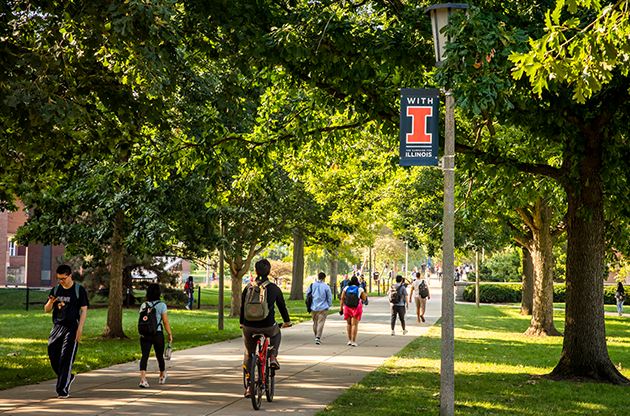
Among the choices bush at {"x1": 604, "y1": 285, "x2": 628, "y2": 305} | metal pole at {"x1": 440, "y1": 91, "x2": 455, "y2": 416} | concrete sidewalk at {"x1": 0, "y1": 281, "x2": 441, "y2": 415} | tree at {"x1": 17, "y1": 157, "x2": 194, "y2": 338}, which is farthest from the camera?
bush at {"x1": 604, "y1": 285, "x2": 628, "y2": 305}

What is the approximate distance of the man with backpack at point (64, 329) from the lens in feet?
27.2

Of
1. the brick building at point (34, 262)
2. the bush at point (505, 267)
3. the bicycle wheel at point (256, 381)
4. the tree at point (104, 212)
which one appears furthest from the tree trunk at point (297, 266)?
the bicycle wheel at point (256, 381)

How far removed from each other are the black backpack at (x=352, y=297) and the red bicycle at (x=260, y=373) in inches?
274

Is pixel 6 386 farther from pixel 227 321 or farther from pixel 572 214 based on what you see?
pixel 227 321

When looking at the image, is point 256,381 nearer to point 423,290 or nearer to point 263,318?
point 263,318

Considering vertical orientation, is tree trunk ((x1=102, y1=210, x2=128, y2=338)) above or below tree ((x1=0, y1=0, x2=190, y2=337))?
below

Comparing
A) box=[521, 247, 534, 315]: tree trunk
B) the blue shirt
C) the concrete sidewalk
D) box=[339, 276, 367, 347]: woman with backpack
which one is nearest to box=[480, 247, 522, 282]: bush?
box=[521, 247, 534, 315]: tree trunk

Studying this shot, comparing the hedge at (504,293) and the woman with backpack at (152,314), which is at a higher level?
the woman with backpack at (152,314)

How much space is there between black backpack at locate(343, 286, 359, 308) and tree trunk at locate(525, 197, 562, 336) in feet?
21.5

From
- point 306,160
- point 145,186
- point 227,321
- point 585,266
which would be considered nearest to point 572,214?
point 585,266

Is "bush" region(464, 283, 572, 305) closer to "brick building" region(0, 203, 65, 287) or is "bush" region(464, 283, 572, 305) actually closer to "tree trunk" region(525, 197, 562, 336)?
"tree trunk" region(525, 197, 562, 336)

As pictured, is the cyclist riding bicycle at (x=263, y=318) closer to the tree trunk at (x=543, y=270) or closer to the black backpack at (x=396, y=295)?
the black backpack at (x=396, y=295)

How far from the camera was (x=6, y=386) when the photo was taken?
925cm

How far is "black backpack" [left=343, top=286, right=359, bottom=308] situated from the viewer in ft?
49.2
